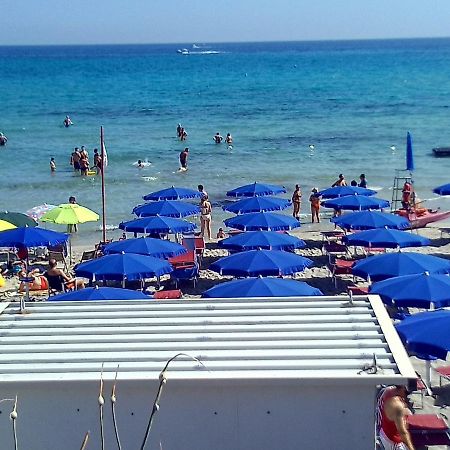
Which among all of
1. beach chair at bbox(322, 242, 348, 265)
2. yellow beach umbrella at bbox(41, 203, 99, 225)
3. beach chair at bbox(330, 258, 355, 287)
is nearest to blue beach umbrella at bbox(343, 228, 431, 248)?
beach chair at bbox(330, 258, 355, 287)

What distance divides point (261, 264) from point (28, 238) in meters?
4.55

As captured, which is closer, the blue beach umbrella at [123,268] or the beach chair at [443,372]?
the beach chair at [443,372]

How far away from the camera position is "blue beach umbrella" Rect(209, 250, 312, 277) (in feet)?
39.7

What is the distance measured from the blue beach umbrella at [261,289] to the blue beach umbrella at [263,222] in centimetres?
441

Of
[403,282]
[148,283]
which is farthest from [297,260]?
[148,283]

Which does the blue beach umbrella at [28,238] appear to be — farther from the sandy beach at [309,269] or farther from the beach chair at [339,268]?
the beach chair at [339,268]

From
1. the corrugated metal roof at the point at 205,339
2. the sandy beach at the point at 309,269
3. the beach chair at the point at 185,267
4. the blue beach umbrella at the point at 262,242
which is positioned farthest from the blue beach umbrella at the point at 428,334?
the beach chair at the point at 185,267

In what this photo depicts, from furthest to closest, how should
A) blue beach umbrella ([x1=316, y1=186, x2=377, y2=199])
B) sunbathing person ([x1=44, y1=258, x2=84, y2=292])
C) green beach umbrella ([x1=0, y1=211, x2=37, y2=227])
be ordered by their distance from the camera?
blue beach umbrella ([x1=316, y1=186, x2=377, y2=199])
green beach umbrella ([x1=0, y1=211, x2=37, y2=227])
sunbathing person ([x1=44, y1=258, x2=84, y2=292])

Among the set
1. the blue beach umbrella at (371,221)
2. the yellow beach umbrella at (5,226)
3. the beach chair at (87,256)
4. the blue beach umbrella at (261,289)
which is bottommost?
the beach chair at (87,256)

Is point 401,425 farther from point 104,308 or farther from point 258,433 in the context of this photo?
point 104,308

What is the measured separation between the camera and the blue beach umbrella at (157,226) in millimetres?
15164

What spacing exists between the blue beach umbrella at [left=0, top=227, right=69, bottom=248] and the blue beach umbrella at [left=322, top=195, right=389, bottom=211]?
244 inches

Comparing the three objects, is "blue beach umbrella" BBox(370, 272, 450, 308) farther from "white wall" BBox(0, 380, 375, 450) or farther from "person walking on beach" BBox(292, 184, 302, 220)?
"person walking on beach" BBox(292, 184, 302, 220)

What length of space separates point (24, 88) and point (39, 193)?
189 feet
